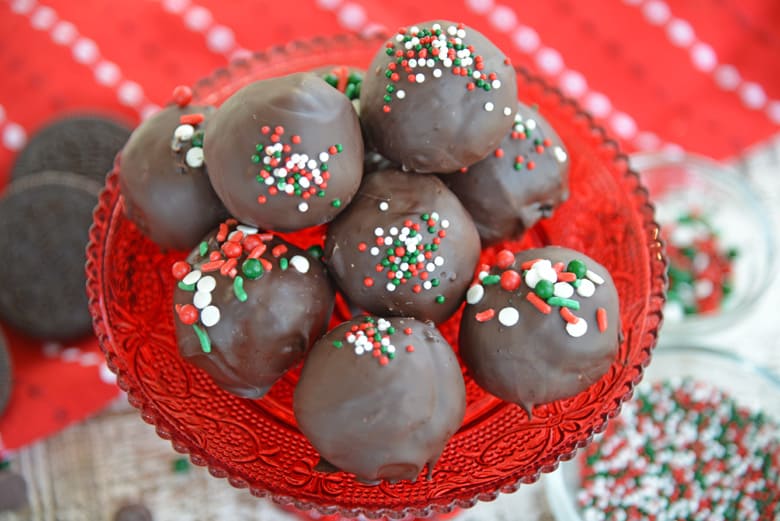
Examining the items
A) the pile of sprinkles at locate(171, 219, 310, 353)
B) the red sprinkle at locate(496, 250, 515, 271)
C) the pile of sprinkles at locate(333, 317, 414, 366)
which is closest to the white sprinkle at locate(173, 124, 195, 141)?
the pile of sprinkles at locate(171, 219, 310, 353)

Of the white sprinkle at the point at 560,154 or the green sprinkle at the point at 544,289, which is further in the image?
the white sprinkle at the point at 560,154

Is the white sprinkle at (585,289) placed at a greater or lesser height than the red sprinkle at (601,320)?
greater

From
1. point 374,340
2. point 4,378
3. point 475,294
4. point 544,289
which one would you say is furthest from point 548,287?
point 4,378

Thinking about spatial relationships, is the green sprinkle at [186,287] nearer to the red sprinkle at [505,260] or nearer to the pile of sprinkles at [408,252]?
the pile of sprinkles at [408,252]

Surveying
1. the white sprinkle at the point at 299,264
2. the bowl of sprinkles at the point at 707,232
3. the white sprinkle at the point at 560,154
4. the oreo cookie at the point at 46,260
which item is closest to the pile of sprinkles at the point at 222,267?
the white sprinkle at the point at 299,264

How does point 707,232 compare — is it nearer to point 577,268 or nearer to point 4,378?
point 577,268

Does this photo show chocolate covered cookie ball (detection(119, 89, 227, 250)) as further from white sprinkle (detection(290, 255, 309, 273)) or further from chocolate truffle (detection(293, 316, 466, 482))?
chocolate truffle (detection(293, 316, 466, 482))
